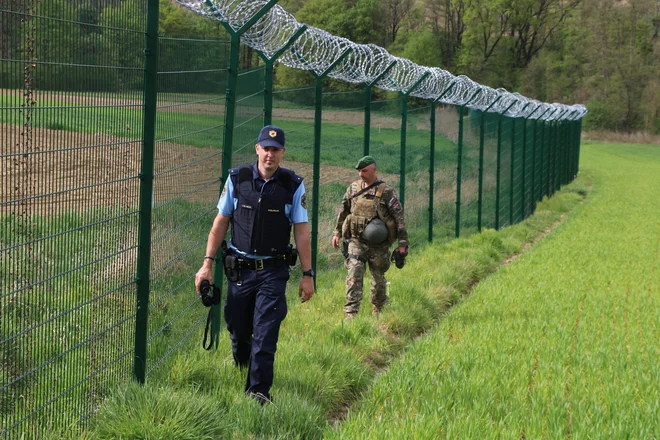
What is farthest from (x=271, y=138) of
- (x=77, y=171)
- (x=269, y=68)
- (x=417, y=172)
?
(x=417, y=172)

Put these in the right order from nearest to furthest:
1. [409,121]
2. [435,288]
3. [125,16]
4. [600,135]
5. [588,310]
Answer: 1. [125,16]
2. [588,310]
3. [435,288]
4. [409,121]
5. [600,135]

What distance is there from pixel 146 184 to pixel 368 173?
12.1 feet

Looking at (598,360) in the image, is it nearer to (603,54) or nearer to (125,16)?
(125,16)

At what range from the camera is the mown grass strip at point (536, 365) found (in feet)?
18.0

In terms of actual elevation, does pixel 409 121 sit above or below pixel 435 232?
above

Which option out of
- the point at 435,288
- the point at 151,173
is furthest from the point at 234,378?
the point at 435,288

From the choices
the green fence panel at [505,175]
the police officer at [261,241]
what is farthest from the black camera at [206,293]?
the green fence panel at [505,175]

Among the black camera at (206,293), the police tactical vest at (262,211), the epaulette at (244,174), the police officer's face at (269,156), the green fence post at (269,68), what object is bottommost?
the black camera at (206,293)

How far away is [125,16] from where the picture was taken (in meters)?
4.84

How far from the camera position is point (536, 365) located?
7.23 m

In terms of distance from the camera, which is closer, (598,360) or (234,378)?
(234,378)

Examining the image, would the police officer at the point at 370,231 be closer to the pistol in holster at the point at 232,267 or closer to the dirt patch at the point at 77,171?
the dirt patch at the point at 77,171

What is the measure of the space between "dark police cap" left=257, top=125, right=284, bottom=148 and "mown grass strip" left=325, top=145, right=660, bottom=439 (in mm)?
1786

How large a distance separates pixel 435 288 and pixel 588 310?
5.83 ft
